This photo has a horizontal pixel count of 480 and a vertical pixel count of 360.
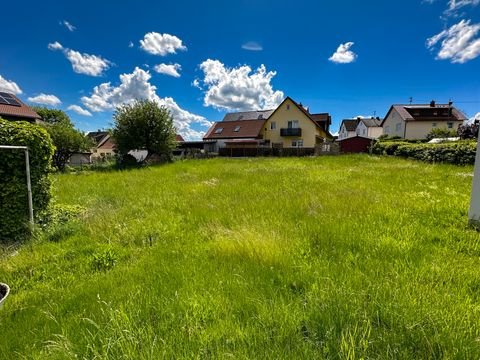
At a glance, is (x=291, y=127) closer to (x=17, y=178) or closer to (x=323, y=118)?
(x=323, y=118)

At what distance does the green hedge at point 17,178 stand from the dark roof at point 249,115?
38640mm

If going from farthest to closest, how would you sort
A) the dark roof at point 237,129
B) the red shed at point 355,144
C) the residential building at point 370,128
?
1. the residential building at point 370,128
2. the dark roof at point 237,129
3. the red shed at point 355,144

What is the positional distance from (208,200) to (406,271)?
17.3ft

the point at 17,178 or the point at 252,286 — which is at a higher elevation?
the point at 17,178

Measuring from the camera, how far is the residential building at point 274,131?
124 ft

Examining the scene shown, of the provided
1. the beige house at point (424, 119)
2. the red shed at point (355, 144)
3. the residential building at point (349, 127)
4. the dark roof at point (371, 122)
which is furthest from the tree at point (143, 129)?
the residential building at point (349, 127)

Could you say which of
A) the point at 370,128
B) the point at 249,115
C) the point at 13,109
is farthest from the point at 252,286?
the point at 370,128

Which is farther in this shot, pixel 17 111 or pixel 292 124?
pixel 292 124

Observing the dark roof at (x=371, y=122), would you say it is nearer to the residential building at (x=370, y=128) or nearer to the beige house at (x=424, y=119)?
the residential building at (x=370, y=128)

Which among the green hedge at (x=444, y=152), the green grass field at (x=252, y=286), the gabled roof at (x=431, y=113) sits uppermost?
the gabled roof at (x=431, y=113)

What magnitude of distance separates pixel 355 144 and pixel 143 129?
29939 millimetres

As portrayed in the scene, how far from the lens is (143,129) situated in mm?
23031

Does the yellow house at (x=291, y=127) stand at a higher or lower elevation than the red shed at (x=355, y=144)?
higher

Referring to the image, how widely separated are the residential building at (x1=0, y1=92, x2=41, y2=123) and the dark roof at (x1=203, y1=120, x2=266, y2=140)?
79.9ft
